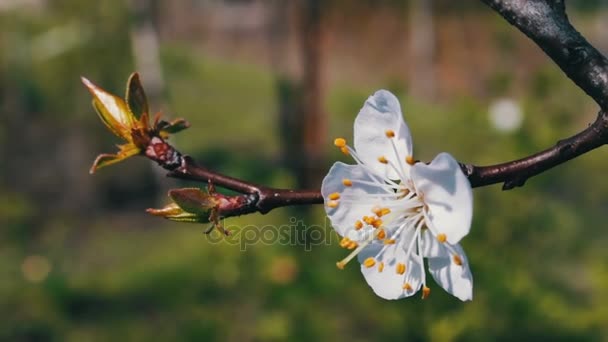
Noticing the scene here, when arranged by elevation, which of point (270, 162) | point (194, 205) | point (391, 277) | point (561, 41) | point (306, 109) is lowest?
point (270, 162)

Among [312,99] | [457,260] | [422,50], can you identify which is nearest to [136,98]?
[457,260]

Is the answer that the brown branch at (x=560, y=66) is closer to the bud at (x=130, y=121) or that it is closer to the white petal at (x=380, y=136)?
the white petal at (x=380, y=136)

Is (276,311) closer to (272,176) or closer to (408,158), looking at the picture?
(272,176)

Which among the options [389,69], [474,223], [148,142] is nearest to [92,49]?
[389,69]

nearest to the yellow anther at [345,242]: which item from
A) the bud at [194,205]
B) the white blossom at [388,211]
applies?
the white blossom at [388,211]

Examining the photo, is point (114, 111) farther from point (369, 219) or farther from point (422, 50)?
point (422, 50)
